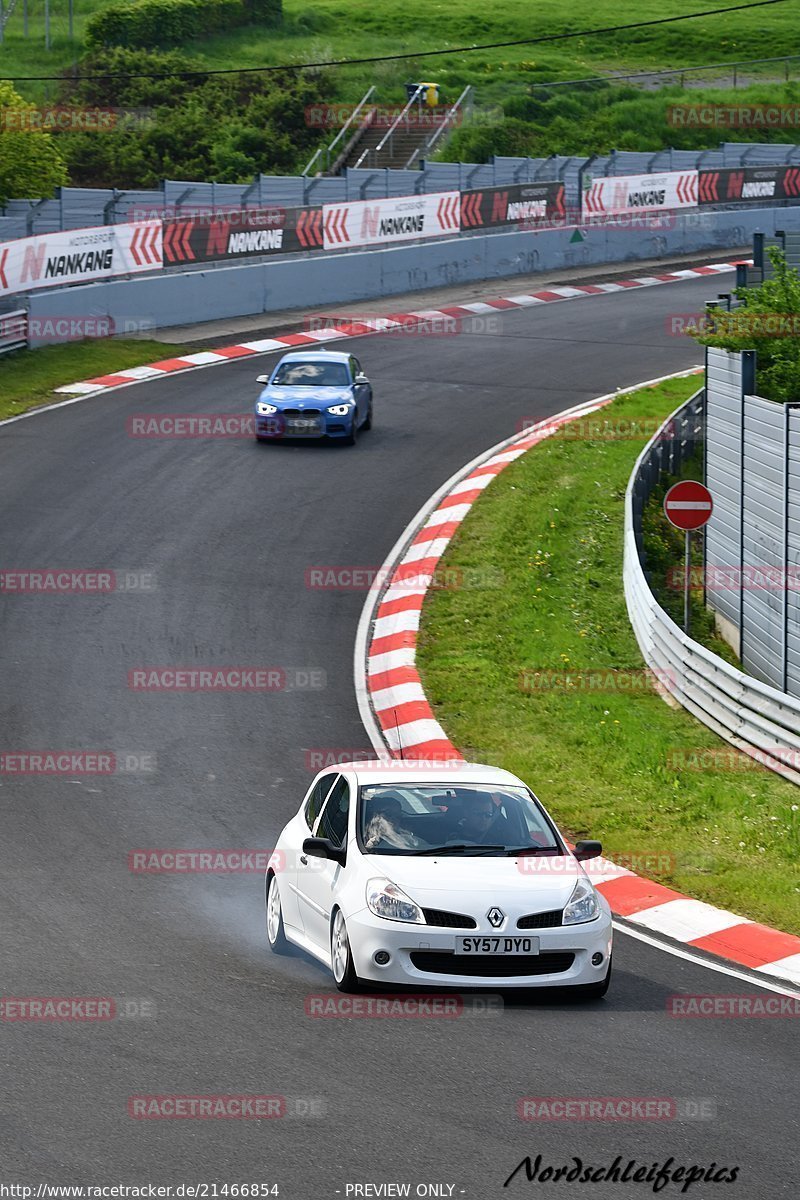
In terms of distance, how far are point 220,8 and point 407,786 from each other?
72.9 meters

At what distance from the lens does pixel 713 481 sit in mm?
21578

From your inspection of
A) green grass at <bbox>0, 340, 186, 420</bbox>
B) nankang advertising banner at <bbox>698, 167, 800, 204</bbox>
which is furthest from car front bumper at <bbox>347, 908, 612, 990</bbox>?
nankang advertising banner at <bbox>698, 167, 800, 204</bbox>

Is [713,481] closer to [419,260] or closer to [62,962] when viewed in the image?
[62,962]

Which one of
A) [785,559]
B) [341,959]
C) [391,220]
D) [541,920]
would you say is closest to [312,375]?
[785,559]

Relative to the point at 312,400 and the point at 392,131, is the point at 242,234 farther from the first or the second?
the point at 392,131

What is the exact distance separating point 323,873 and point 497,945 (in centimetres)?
133

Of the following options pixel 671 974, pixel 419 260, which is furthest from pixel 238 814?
pixel 419 260

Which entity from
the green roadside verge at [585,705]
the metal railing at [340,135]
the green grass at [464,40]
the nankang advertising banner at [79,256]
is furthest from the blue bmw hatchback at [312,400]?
the green grass at [464,40]

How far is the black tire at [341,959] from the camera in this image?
9.72 m

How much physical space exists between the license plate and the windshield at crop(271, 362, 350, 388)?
19.0 m

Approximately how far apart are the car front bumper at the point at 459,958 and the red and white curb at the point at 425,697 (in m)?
1.79

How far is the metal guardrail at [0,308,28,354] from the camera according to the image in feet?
103

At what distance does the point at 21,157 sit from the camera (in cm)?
4519

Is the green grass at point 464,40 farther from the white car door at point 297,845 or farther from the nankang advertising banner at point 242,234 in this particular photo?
the white car door at point 297,845
